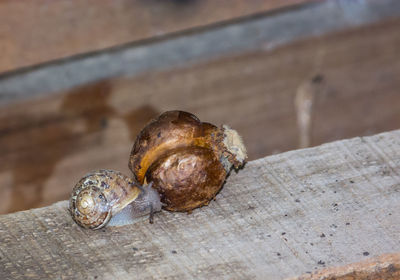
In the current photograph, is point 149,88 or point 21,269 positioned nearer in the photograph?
point 21,269

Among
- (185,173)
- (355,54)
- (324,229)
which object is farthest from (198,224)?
(355,54)

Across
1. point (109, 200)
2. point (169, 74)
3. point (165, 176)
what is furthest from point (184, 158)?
point (169, 74)

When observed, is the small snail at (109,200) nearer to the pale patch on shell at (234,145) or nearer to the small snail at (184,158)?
the small snail at (184,158)

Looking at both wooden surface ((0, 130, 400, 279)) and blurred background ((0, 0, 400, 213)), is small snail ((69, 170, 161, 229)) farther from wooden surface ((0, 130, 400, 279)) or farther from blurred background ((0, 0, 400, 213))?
blurred background ((0, 0, 400, 213))

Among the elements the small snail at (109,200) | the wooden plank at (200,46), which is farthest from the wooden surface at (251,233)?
the wooden plank at (200,46)

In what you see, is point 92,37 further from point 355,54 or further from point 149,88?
point 355,54

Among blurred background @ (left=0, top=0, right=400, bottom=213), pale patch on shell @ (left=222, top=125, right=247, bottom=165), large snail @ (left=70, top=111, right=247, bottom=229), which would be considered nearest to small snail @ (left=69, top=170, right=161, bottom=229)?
large snail @ (left=70, top=111, right=247, bottom=229)

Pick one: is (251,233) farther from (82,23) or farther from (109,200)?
(82,23)
